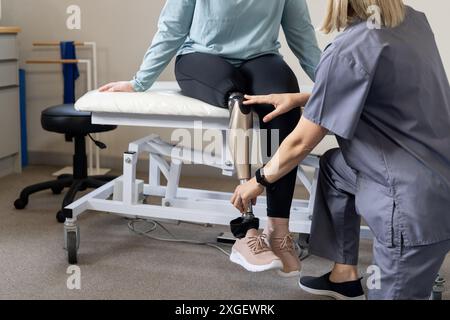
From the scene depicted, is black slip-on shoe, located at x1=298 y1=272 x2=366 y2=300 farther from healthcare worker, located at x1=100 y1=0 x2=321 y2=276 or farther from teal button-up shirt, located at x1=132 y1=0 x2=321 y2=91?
teal button-up shirt, located at x1=132 y1=0 x2=321 y2=91

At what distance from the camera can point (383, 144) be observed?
4.25 feet

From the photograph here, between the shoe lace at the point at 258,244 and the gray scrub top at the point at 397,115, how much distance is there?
1.20 feet

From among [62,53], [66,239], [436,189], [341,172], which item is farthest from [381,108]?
[62,53]

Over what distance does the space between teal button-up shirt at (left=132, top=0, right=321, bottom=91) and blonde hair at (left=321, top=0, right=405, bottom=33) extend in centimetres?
54

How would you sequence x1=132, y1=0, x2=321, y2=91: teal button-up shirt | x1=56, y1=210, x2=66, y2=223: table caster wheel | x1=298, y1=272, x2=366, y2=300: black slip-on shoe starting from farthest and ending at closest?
x1=56, y1=210, x2=66, y2=223: table caster wheel < x1=132, y1=0, x2=321, y2=91: teal button-up shirt < x1=298, y1=272, x2=366, y2=300: black slip-on shoe

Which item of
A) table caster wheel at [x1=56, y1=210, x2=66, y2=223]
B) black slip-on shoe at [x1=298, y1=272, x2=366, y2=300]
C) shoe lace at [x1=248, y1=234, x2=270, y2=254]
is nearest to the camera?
shoe lace at [x1=248, y1=234, x2=270, y2=254]

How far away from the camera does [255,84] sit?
1747 millimetres

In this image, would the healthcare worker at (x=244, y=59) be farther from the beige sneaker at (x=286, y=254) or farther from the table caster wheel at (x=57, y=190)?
the table caster wheel at (x=57, y=190)

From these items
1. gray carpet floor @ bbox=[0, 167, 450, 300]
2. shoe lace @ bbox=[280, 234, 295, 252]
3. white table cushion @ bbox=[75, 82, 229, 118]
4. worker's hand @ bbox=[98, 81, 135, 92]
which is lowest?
gray carpet floor @ bbox=[0, 167, 450, 300]

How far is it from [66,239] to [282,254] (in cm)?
75

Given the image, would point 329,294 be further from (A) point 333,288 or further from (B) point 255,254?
(B) point 255,254

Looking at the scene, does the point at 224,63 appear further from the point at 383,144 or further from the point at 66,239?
the point at 66,239

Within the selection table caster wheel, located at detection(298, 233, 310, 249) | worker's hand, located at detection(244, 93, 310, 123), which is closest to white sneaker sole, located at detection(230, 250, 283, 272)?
worker's hand, located at detection(244, 93, 310, 123)

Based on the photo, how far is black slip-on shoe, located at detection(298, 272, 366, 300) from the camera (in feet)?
5.48
